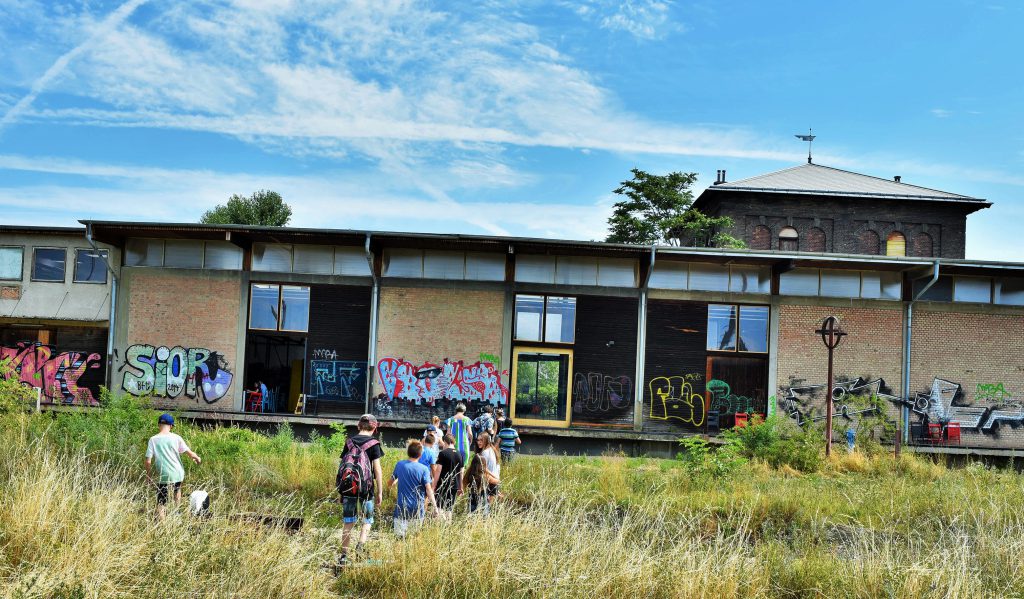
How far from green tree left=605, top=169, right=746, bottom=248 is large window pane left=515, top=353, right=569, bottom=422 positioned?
923 inches

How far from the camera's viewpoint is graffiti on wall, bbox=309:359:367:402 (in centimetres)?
1978

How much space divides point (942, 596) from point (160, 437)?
856 centimetres

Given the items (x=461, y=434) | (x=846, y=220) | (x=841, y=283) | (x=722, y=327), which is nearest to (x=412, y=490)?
(x=461, y=434)

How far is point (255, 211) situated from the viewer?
174ft

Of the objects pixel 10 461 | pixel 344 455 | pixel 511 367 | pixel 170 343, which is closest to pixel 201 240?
pixel 170 343

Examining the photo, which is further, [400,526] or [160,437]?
[160,437]

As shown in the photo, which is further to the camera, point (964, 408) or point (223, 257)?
point (223, 257)

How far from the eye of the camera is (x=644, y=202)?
145ft

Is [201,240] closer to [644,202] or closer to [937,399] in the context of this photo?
[937,399]

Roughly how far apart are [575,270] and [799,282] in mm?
6424

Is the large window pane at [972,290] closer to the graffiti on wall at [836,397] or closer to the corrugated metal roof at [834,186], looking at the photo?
the graffiti on wall at [836,397]

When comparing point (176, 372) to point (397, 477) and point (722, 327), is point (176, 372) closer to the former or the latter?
point (397, 477)

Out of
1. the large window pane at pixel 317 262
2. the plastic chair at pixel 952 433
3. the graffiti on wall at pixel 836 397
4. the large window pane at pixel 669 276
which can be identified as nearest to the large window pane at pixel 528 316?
the large window pane at pixel 669 276

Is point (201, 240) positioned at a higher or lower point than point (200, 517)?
higher
